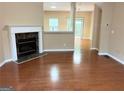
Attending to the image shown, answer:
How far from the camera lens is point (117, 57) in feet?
17.2

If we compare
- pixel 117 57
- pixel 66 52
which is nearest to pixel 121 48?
pixel 117 57

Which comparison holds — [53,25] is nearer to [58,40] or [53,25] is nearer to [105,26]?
[58,40]

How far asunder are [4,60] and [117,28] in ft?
13.9

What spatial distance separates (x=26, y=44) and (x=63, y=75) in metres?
2.61

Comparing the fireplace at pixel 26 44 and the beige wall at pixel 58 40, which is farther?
the beige wall at pixel 58 40

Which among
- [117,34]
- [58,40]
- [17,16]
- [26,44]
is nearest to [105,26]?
[117,34]

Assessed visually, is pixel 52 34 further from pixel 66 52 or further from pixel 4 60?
pixel 4 60

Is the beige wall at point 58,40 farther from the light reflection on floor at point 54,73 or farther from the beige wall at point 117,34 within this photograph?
the light reflection on floor at point 54,73

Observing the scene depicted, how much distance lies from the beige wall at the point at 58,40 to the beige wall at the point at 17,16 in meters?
0.98

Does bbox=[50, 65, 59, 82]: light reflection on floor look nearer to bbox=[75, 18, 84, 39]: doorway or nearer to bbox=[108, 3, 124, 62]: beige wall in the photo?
bbox=[108, 3, 124, 62]: beige wall

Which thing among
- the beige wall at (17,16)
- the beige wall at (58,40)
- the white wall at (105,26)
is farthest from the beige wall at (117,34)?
the beige wall at (17,16)

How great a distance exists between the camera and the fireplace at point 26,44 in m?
5.43

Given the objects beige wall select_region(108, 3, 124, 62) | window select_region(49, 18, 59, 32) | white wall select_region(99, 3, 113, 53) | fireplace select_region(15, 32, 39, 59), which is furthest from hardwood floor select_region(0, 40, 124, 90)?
window select_region(49, 18, 59, 32)

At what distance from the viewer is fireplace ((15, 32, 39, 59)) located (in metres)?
5.43
